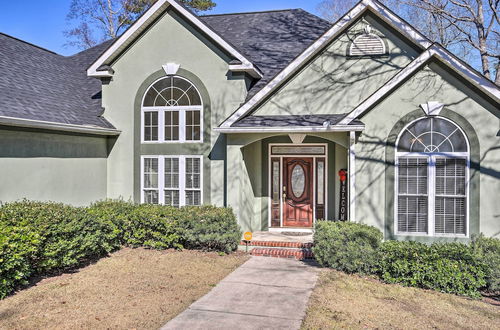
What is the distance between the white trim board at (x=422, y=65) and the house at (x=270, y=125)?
29 millimetres

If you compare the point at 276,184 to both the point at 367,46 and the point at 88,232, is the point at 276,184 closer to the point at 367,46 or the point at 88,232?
the point at 367,46

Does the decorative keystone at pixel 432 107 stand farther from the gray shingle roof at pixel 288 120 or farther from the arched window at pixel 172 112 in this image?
the arched window at pixel 172 112

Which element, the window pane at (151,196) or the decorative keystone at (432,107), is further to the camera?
the window pane at (151,196)

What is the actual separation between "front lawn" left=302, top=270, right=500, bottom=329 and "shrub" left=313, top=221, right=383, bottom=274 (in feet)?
1.30

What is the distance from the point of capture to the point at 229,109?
1290 cm

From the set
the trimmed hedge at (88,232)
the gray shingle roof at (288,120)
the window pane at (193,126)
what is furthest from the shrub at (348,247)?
the window pane at (193,126)

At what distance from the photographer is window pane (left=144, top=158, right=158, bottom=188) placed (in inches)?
531

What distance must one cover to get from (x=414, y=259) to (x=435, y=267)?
1.35ft

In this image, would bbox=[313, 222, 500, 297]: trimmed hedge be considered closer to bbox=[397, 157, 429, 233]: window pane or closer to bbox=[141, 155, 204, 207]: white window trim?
bbox=[397, 157, 429, 233]: window pane

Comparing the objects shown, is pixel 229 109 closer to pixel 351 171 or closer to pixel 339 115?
pixel 339 115

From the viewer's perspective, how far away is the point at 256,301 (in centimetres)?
736

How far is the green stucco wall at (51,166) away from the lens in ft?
34.1

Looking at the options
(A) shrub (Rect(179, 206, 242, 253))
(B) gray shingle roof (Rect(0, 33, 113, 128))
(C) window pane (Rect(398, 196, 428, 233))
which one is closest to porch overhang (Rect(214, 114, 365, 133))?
(C) window pane (Rect(398, 196, 428, 233))

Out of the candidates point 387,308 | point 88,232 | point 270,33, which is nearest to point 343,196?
point 387,308
